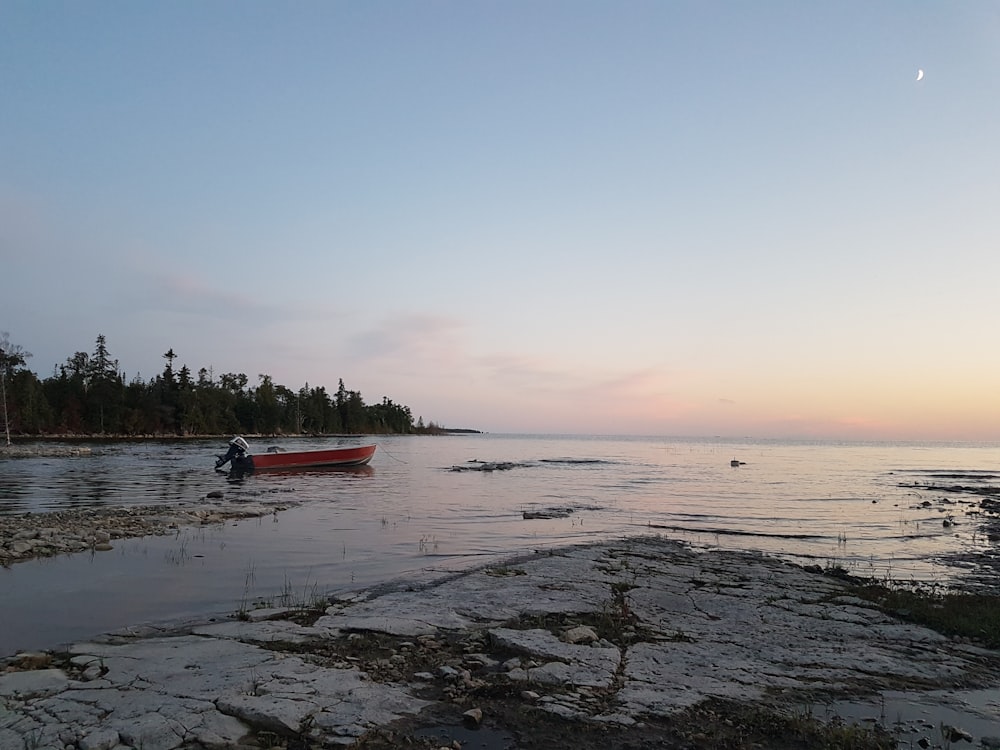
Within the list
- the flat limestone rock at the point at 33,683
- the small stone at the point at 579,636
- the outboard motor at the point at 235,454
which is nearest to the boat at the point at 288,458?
the outboard motor at the point at 235,454

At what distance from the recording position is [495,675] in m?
5.88

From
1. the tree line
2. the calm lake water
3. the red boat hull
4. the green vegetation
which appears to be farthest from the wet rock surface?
the tree line

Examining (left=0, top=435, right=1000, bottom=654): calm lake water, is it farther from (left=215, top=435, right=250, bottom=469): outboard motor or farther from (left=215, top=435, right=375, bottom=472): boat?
(left=215, top=435, right=375, bottom=472): boat

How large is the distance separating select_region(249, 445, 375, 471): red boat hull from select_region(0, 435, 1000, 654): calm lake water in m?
1.97

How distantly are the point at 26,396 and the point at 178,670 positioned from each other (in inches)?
3969

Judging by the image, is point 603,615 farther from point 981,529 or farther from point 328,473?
point 328,473

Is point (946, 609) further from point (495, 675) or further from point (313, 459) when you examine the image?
point (313, 459)

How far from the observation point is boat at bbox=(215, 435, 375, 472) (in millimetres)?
36875

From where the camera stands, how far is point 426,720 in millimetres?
4914

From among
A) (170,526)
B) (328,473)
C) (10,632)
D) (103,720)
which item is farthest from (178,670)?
(328,473)

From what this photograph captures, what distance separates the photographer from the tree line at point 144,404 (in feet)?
285

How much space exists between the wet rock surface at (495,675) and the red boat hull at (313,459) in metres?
31.2

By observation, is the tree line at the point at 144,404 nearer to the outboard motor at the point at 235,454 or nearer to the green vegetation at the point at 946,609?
the outboard motor at the point at 235,454

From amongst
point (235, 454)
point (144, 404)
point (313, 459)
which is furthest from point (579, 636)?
point (144, 404)
